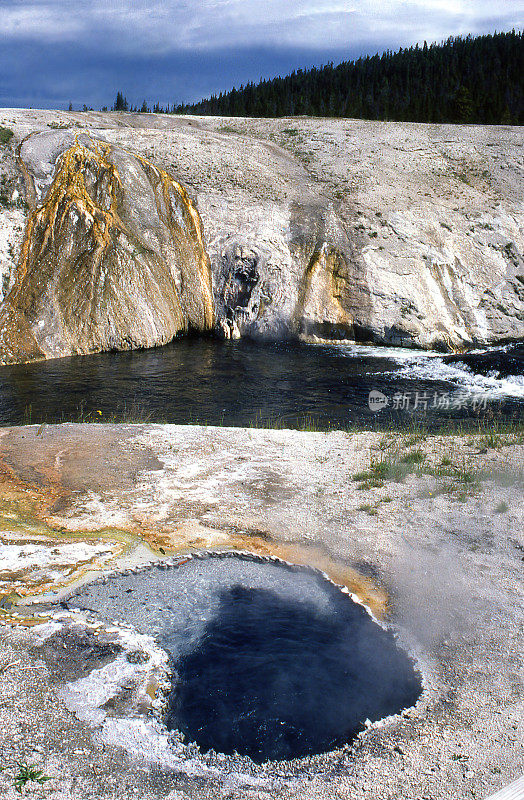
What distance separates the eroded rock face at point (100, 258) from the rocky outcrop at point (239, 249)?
57 millimetres

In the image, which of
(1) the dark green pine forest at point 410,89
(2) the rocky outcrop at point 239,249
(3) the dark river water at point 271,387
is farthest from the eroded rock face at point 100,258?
(1) the dark green pine forest at point 410,89

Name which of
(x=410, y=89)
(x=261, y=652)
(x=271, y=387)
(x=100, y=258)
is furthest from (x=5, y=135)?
(x=410, y=89)

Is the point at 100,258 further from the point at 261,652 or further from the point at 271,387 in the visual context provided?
the point at 261,652

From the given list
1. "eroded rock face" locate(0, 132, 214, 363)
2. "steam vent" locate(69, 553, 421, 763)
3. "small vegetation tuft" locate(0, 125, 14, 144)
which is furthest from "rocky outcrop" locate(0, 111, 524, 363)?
"steam vent" locate(69, 553, 421, 763)

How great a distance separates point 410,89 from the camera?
265 feet

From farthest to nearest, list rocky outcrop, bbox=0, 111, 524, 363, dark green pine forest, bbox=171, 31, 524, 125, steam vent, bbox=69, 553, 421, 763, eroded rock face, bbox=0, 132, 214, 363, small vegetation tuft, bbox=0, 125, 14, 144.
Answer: dark green pine forest, bbox=171, 31, 524, 125
small vegetation tuft, bbox=0, 125, 14, 144
rocky outcrop, bbox=0, 111, 524, 363
eroded rock face, bbox=0, 132, 214, 363
steam vent, bbox=69, 553, 421, 763

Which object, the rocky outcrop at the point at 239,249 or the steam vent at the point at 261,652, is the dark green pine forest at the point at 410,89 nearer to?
the rocky outcrop at the point at 239,249

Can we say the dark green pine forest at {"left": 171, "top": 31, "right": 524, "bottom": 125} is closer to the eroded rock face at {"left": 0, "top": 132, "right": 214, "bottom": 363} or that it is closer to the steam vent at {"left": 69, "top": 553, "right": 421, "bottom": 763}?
the eroded rock face at {"left": 0, "top": 132, "right": 214, "bottom": 363}

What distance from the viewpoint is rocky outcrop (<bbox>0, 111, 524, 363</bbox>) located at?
24.9 m

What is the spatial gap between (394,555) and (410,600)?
1018 mm

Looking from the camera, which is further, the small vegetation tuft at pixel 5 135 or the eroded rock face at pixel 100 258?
the small vegetation tuft at pixel 5 135

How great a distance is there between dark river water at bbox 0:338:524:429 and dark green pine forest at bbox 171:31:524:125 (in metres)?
47.6

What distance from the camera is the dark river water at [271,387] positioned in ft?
54.7

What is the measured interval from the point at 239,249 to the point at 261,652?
23757mm
